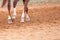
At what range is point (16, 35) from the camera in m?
3.86

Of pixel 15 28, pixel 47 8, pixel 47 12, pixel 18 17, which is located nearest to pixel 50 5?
pixel 47 8

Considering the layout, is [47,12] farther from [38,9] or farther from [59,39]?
[59,39]

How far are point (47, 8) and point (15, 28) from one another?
7.13 ft

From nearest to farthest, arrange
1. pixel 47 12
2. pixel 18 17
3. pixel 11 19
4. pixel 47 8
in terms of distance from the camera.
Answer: pixel 11 19 < pixel 18 17 < pixel 47 12 < pixel 47 8

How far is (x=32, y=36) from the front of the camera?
12.4ft

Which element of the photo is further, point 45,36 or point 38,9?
point 38,9

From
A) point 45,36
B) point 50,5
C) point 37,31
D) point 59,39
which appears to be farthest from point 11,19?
point 50,5

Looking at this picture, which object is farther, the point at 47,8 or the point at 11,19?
the point at 47,8

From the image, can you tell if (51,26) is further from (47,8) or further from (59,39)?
(47,8)

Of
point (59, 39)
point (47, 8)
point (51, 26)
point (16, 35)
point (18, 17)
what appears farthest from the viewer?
point (47, 8)

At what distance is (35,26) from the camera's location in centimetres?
450

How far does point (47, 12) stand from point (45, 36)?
7.15 ft

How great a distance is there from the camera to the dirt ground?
378cm

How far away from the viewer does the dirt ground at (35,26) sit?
12.4 feet
